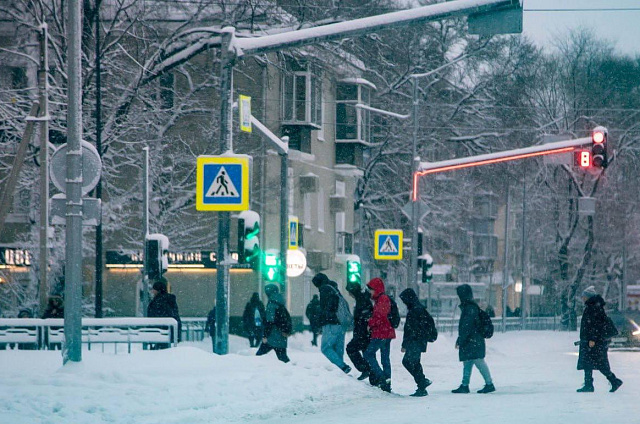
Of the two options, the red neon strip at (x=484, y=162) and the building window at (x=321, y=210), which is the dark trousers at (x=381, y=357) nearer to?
the red neon strip at (x=484, y=162)

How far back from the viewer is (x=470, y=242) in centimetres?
8419

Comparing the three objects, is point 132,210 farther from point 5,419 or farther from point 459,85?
point 5,419

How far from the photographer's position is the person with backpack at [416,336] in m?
19.1

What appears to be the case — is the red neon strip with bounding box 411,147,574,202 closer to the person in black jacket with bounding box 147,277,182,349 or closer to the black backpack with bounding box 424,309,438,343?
the person in black jacket with bounding box 147,277,182,349

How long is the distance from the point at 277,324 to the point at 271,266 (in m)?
8.11

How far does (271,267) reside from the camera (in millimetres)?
28750

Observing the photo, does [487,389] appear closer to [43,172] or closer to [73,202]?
[73,202]

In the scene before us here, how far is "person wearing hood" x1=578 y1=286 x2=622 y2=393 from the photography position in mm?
19672

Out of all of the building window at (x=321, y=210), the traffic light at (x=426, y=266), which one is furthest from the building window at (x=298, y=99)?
the traffic light at (x=426, y=266)

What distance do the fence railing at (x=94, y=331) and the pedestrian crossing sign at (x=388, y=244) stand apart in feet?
39.0

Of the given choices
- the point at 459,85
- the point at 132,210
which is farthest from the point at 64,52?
the point at 459,85

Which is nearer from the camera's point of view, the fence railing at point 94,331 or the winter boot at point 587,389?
the winter boot at point 587,389

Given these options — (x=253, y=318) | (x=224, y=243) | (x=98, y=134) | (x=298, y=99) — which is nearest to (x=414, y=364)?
(x=224, y=243)

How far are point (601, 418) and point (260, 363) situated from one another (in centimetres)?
529
